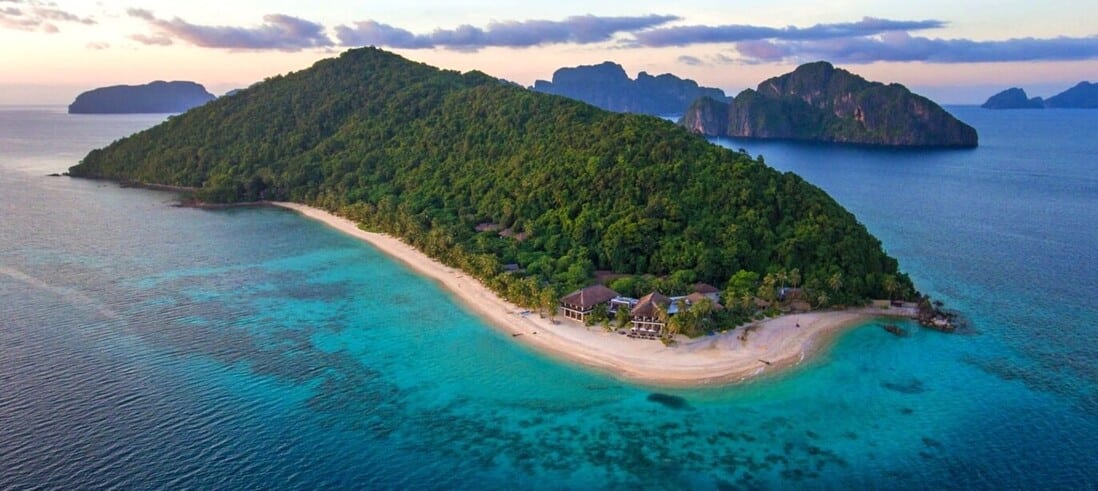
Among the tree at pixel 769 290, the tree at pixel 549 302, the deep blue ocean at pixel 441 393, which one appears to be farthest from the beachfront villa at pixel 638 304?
the deep blue ocean at pixel 441 393

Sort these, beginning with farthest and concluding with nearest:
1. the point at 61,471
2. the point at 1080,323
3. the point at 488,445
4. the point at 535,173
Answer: the point at 535,173 < the point at 1080,323 < the point at 488,445 < the point at 61,471

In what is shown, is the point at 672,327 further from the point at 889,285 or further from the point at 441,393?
the point at 889,285

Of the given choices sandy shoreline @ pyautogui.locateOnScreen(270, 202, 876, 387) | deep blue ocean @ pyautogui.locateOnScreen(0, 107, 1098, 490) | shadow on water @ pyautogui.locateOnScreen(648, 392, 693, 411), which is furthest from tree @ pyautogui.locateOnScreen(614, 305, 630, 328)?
shadow on water @ pyautogui.locateOnScreen(648, 392, 693, 411)

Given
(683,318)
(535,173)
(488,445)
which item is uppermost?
(535,173)

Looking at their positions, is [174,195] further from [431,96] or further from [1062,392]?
[1062,392]

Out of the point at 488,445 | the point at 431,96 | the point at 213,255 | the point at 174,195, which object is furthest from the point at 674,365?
the point at 174,195

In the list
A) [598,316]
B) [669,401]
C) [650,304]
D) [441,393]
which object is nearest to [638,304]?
[650,304]
